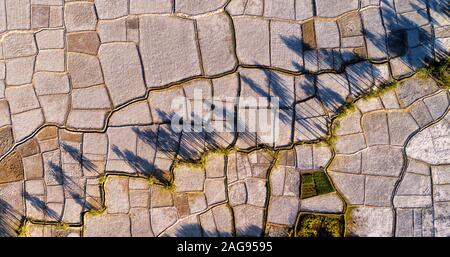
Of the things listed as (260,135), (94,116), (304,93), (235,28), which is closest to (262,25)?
(235,28)

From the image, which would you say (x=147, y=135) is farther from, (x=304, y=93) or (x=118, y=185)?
(x=304, y=93)

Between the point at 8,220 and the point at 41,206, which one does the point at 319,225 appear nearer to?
the point at 41,206

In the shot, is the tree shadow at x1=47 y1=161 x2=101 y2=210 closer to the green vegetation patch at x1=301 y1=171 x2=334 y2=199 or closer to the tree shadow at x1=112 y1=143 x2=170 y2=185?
the tree shadow at x1=112 y1=143 x2=170 y2=185

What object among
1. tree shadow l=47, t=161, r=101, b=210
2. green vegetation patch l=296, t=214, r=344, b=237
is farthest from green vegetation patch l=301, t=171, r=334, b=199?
tree shadow l=47, t=161, r=101, b=210

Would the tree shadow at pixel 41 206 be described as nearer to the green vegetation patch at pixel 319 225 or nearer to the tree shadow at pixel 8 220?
the tree shadow at pixel 8 220

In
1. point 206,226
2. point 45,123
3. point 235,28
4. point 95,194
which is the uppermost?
point 235,28

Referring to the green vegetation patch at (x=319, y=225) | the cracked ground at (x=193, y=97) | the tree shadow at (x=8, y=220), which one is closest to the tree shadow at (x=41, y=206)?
the cracked ground at (x=193, y=97)

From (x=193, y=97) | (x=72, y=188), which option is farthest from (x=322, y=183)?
(x=72, y=188)
